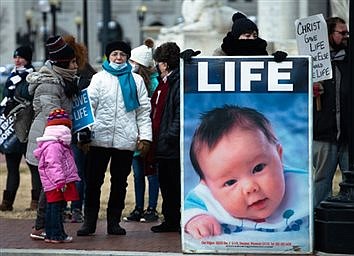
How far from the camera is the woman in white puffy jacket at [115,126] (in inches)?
381

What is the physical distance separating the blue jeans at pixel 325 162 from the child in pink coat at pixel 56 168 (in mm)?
2337

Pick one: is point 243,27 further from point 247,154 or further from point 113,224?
point 113,224

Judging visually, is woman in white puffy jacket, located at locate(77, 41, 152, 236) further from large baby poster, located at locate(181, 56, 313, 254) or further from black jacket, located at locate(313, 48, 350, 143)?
black jacket, located at locate(313, 48, 350, 143)

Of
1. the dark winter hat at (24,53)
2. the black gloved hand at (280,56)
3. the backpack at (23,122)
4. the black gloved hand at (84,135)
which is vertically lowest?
the black gloved hand at (84,135)

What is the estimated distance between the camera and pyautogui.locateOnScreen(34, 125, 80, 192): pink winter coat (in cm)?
942

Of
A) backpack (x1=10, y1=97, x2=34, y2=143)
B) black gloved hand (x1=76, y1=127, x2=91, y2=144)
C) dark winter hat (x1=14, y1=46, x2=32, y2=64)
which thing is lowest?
black gloved hand (x1=76, y1=127, x2=91, y2=144)

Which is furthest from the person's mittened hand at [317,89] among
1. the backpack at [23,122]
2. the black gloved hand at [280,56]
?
the backpack at [23,122]

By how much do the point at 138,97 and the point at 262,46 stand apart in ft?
4.24

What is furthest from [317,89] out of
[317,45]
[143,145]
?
[143,145]

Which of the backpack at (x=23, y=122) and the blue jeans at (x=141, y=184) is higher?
the backpack at (x=23, y=122)

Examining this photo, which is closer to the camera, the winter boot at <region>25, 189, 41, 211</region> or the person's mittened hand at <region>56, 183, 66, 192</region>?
the person's mittened hand at <region>56, 183, 66, 192</region>

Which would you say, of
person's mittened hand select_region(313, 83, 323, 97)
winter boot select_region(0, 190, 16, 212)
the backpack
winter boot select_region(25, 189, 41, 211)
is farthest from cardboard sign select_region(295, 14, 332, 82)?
winter boot select_region(0, 190, 16, 212)

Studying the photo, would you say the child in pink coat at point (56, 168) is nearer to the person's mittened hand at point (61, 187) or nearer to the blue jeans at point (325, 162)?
the person's mittened hand at point (61, 187)

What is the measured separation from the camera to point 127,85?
9734 millimetres
